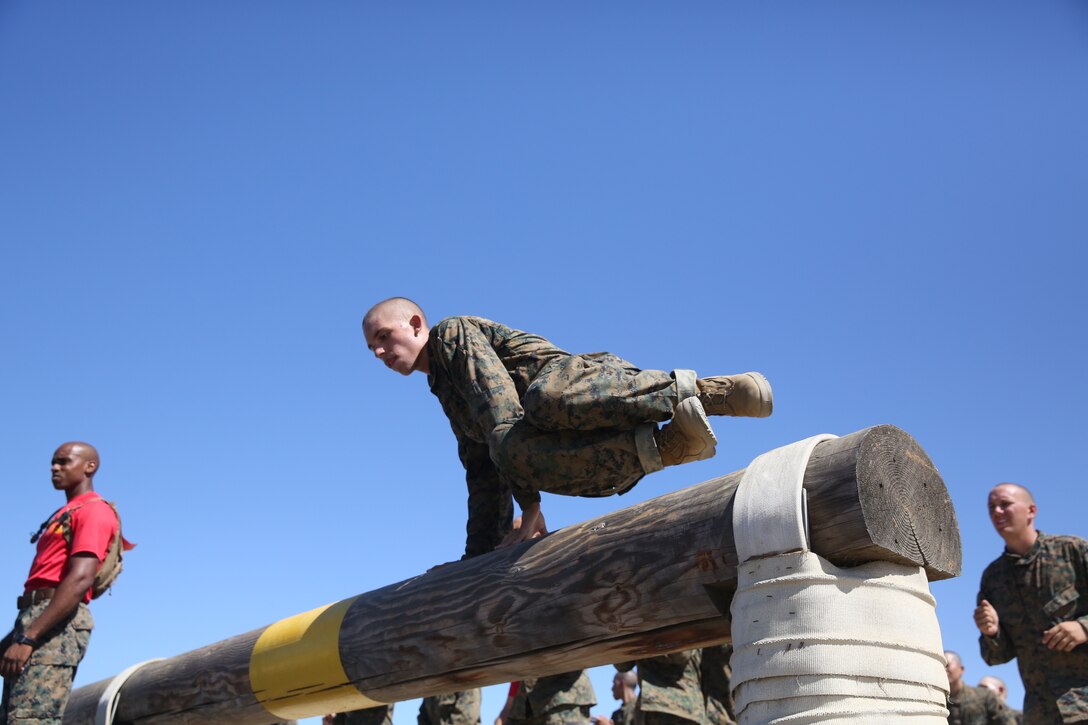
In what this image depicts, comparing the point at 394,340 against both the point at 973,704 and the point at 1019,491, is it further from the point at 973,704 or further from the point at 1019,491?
the point at 973,704

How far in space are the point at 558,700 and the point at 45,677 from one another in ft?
10.6

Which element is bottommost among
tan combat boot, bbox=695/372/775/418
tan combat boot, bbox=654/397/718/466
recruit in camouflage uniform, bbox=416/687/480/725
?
recruit in camouflage uniform, bbox=416/687/480/725

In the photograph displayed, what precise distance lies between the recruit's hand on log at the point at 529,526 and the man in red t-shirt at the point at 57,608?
2.90 m

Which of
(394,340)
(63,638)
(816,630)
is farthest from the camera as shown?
(63,638)

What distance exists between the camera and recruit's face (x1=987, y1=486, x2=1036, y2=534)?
283 inches

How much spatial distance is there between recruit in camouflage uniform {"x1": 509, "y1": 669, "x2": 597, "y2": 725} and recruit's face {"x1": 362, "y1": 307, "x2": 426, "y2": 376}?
10.8 feet

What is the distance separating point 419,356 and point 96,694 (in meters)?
2.91

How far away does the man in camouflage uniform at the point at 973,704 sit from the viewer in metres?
10.3

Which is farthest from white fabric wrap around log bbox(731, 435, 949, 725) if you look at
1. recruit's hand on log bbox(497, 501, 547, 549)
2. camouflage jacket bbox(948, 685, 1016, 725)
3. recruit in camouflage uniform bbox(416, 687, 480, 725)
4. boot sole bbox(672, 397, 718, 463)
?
camouflage jacket bbox(948, 685, 1016, 725)

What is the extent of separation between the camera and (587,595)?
3.47m

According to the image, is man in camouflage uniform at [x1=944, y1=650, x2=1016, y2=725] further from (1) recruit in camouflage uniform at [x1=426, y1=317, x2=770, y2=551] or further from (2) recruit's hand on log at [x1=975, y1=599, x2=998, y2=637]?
(1) recruit in camouflage uniform at [x1=426, y1=317, x2=770, y2=551]

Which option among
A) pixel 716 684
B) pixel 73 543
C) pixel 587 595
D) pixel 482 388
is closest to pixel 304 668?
pixel 482 388

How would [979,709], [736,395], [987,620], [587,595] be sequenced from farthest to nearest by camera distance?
[979,709]
[987,620]
[736,395]
[587,595]

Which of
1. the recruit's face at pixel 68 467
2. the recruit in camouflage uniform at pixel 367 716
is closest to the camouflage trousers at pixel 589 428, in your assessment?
the recruit's face at pixel 68 467
